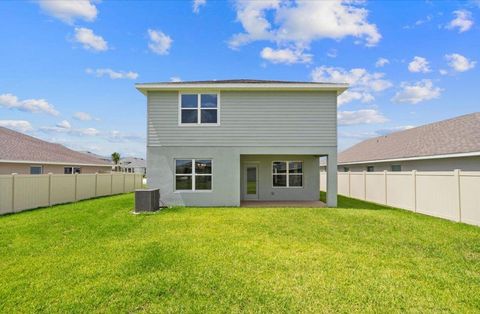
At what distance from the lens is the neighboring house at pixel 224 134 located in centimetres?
1277

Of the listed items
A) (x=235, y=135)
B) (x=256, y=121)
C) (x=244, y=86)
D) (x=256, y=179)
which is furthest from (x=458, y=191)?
(x=244, y=86)

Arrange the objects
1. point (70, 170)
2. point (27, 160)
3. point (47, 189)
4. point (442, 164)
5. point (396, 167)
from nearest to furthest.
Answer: point (47, 189), point (442, 164), point (27, 160), point (396, 167), point (70, 170)

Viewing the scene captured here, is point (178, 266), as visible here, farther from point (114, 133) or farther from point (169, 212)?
point (114, 133)

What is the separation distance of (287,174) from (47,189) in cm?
1246

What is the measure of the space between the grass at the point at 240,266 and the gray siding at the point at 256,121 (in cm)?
471

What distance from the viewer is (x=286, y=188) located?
15.4 m

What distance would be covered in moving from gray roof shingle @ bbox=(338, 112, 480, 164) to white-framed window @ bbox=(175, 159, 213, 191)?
11.5 m

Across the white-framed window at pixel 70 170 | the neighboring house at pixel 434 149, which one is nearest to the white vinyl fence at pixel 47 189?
the white-framed window at pixel 70 170

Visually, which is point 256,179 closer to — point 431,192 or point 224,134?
point 224,134

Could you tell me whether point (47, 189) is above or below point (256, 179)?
below

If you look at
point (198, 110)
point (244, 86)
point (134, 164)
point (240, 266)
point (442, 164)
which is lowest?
point (240, 266)

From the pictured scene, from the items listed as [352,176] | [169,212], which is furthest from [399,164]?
[169,212]

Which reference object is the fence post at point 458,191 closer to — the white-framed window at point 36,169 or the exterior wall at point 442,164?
the exterior wall at point 442,164

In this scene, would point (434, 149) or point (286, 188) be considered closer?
point (434, 149)
